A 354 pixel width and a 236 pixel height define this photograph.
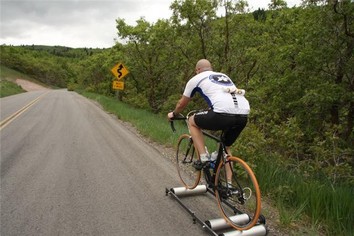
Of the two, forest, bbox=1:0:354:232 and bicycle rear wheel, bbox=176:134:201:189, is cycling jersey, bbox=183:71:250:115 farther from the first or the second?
forest, bbox=1:0:354:232

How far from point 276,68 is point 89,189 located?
9.19 m

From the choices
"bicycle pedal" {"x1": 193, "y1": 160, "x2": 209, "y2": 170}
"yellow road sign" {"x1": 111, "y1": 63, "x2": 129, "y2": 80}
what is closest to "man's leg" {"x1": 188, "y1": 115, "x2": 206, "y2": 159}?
"bicycle pedal" {"x1": 193, "y1": 160, "x2": 209, "y2": 170}

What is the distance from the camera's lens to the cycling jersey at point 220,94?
409cm

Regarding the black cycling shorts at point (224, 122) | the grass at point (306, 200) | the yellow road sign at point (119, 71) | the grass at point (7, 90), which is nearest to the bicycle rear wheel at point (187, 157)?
the black cycling shorts at point (224, 122)

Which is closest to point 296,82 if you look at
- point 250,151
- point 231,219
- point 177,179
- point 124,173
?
point 250,151

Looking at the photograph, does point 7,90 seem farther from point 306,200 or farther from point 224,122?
point 306,200

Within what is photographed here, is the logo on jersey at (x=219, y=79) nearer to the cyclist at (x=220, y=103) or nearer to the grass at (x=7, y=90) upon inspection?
the cyclist at (x=220, y=103)

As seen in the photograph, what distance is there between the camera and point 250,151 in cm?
605

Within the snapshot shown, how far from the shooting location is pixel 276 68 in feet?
40.0

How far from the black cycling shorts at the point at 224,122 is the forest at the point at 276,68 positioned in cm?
154

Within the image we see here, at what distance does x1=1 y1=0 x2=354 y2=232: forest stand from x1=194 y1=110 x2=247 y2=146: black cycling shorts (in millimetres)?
1535

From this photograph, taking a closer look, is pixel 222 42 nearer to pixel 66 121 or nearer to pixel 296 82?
pixel 296 82

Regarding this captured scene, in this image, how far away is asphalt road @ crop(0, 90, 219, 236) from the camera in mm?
4320

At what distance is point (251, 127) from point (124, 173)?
295cm
